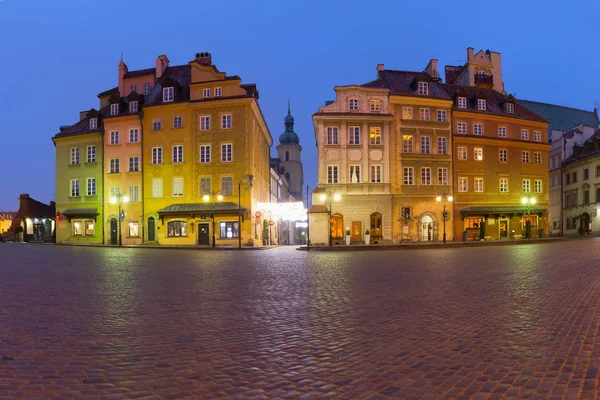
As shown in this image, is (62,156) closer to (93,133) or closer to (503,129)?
(93,133)

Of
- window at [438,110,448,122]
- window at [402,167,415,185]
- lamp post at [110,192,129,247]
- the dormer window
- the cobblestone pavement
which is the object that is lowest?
the cobblestone pavement

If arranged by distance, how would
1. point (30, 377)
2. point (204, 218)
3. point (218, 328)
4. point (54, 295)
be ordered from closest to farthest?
1. point (30, 377)
2. point (218, 328)
3. point (54, 295)
4. point (204, 218)

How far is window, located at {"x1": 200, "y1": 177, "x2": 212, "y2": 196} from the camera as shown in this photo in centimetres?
4569

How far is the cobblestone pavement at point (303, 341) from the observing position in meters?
5.00

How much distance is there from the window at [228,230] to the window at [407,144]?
1718 cm

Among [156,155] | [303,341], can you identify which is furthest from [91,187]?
[303,341]

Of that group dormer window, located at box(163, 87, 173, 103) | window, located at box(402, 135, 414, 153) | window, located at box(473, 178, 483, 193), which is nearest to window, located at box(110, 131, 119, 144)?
dormer window, located at box(163, 87, 173, 103)

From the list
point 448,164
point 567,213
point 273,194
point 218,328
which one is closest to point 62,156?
point 273,194

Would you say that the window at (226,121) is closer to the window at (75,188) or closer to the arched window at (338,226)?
the arched window at (338,226)

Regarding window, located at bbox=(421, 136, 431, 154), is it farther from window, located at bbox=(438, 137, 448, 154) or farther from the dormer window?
the dormer window

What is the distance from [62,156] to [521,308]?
52733mm

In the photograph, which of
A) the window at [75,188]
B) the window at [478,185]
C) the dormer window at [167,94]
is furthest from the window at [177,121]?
the window at [478,185]

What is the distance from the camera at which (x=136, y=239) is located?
48156 mm

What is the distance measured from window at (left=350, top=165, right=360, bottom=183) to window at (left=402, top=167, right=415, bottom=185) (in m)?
4.59
